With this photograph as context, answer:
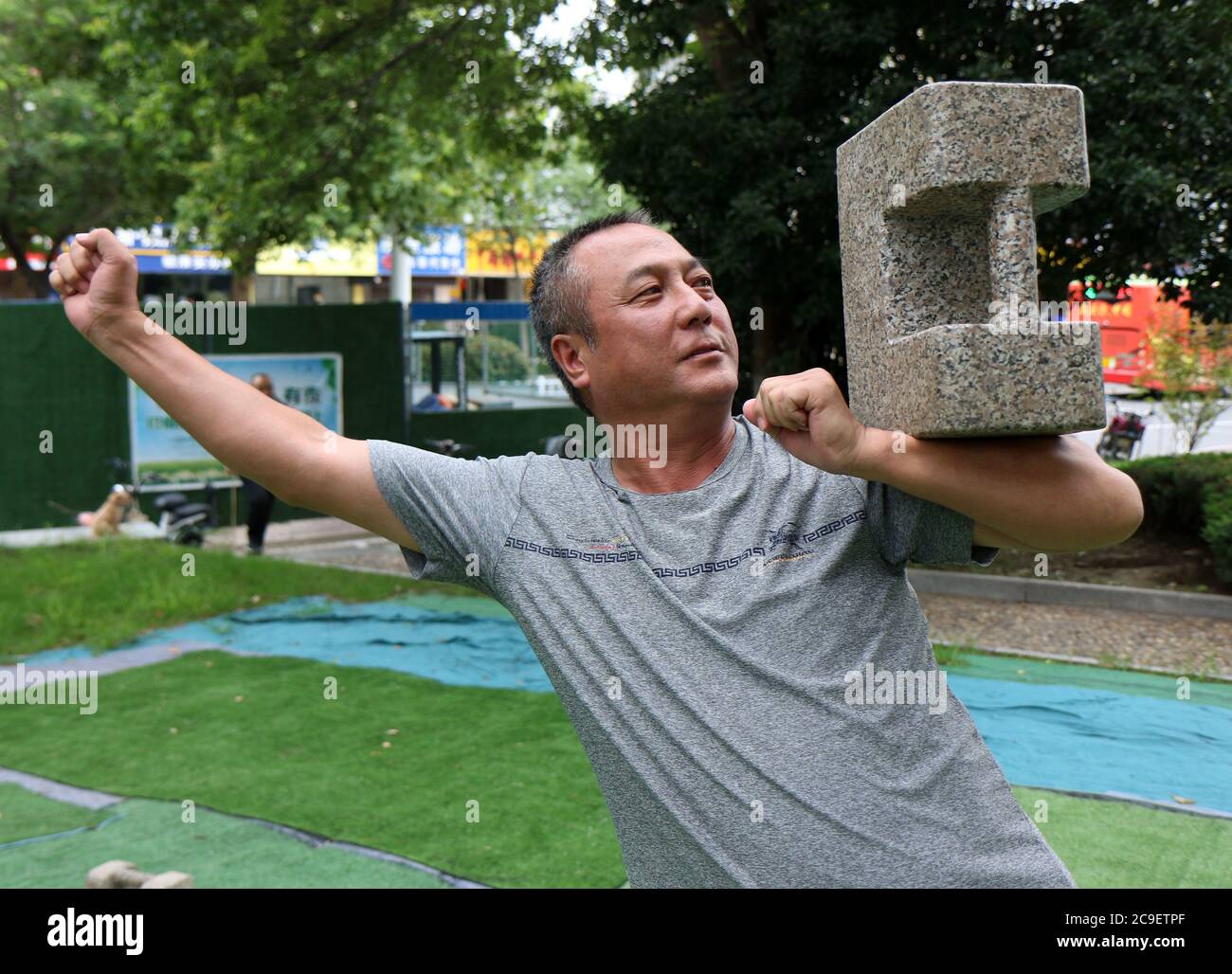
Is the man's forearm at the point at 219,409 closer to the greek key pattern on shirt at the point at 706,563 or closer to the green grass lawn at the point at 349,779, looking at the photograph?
the greek key pattern on shirt at the point at 706,563

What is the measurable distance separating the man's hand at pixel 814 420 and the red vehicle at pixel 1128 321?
9165mm

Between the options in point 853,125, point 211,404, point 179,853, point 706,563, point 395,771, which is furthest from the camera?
point 853,125

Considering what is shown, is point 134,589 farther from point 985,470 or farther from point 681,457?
point 985,470

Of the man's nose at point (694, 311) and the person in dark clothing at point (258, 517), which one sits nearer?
the man's nose at point (694, 311)

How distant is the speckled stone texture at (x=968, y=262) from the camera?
1697 millimetres

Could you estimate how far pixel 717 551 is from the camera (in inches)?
77.2

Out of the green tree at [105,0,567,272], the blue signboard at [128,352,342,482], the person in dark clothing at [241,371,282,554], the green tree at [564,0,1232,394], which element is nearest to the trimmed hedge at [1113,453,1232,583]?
the green tree at [564,0,1232,394]

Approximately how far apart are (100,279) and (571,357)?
2.84 feet

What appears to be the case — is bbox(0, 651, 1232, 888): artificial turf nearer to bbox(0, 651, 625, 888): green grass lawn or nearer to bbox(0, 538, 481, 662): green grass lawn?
bbox(0, 651, 625, 888): green grass lawn

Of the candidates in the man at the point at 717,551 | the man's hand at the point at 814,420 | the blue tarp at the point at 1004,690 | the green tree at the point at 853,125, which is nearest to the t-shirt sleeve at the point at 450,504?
the man at the point at 717,551

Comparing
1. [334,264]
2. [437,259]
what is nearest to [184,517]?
[334,264]

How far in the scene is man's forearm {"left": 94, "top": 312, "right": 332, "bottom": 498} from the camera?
204 centimetres

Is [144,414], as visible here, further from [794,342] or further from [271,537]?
[794,342]

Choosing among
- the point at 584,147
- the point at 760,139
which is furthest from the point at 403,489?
the point at 584,147
